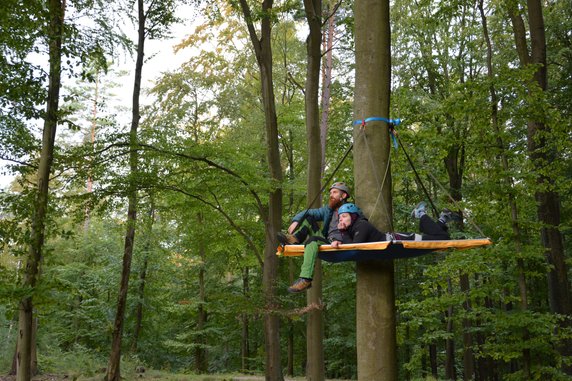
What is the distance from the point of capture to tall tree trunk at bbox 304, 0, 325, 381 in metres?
8.73

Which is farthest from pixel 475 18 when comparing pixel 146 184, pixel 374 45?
pixel 374 45

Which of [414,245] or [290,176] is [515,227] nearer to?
[414,245]

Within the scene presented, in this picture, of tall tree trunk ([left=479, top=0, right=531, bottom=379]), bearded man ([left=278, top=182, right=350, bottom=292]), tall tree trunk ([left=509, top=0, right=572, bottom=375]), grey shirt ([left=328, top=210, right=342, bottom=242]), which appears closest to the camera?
grey shirt ([left=328, top=210, right=342, bottom=242])

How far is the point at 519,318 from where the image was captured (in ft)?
23.1

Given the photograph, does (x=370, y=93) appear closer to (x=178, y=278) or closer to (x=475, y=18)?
(x=475, y=18)

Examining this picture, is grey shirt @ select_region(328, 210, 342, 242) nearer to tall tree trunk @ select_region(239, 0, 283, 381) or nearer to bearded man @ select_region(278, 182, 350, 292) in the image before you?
bearded man @ select_region(278, 182, 350, 292)

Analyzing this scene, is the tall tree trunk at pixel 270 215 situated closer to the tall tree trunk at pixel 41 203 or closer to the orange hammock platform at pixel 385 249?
the tall tree trunk at pixel 41 203

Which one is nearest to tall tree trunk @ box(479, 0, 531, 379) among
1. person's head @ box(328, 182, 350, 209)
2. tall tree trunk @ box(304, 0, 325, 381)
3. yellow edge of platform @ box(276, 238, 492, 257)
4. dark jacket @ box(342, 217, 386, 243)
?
tall tree trunk @ box(304, 0, 325, 381)

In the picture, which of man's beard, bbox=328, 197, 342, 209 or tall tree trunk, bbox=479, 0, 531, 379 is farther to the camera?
tall tree trunk, bbox=479, 0, 531, 379

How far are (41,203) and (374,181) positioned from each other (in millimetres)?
4567

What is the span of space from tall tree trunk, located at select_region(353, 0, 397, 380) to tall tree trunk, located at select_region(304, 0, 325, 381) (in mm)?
5008

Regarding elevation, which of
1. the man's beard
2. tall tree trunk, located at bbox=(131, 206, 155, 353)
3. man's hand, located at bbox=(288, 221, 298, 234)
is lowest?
tall tree trunk, located at bbox=(131, 206, 155, 353)

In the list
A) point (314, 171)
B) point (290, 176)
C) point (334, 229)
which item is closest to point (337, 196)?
point (334, 229)

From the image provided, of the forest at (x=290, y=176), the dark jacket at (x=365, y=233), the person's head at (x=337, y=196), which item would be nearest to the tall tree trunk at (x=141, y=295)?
the forest at (x=290, y=176)
